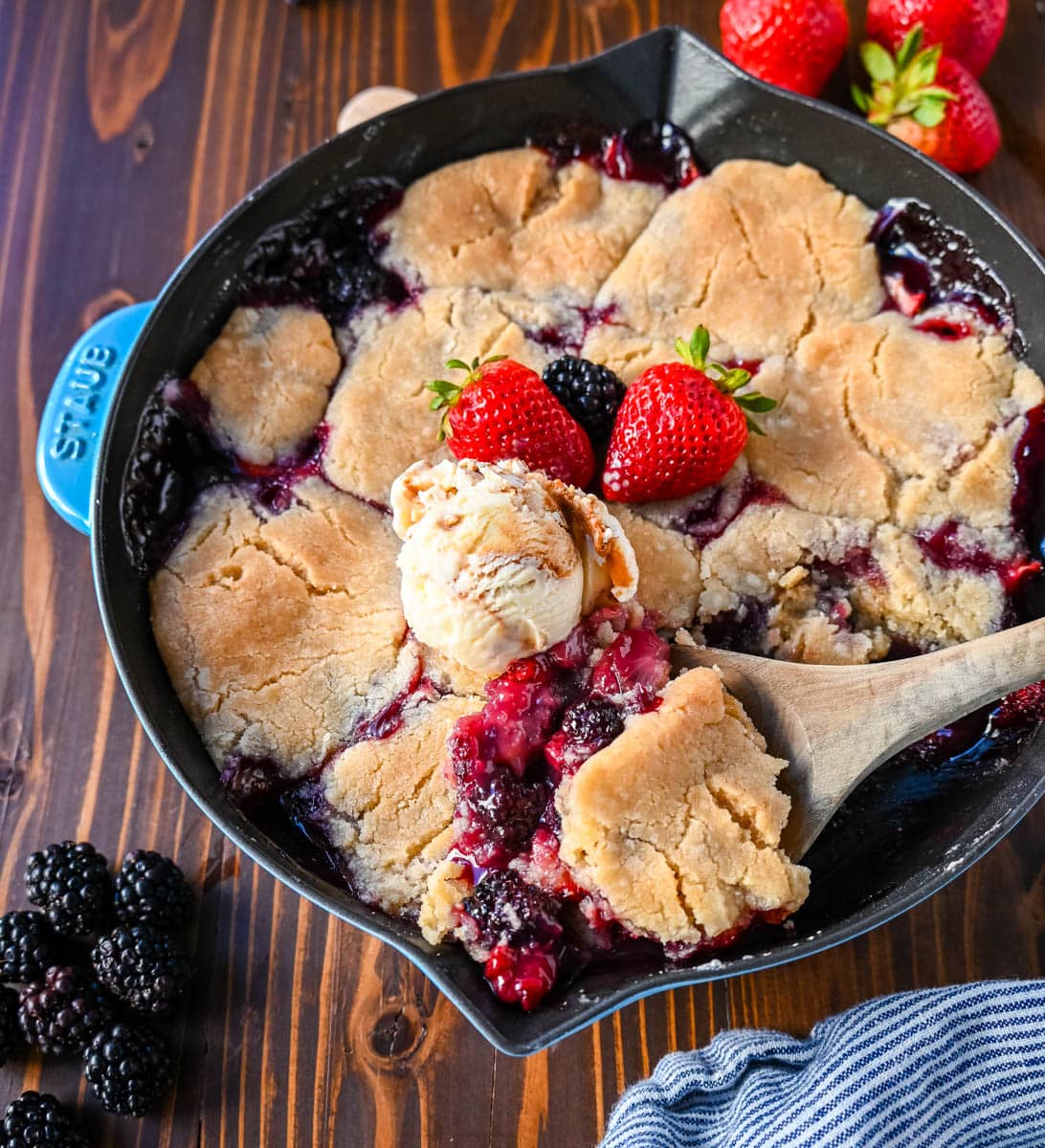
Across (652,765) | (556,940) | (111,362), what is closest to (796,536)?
(652,765)

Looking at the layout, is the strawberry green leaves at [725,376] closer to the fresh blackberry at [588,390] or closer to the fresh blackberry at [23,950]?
the fresh blackberry at [588,390]

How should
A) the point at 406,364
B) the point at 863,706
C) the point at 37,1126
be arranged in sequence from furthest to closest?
1. the point at 406,364
2. the point at 37,1126
3. the point at 863,706

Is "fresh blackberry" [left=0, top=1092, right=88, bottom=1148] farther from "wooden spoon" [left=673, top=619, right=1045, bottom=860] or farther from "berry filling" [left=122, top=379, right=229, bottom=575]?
"wooden spoon" [left=673, top=619, right=1045, bottom=860]

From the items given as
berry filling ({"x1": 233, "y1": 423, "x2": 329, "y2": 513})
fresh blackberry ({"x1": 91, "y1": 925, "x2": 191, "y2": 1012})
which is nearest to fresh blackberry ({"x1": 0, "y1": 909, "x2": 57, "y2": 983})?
fresh blackberry ({"x1": 91, "y1": 925, "x2": 191, "y2": 1012})

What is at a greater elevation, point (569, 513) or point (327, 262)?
point (327, 262)

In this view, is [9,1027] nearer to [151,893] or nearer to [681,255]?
[151,893]

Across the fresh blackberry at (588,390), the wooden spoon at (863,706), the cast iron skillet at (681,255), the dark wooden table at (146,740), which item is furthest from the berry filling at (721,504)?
the dark wooden table at (146,740)

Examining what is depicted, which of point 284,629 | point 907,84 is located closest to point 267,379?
point 284,629
